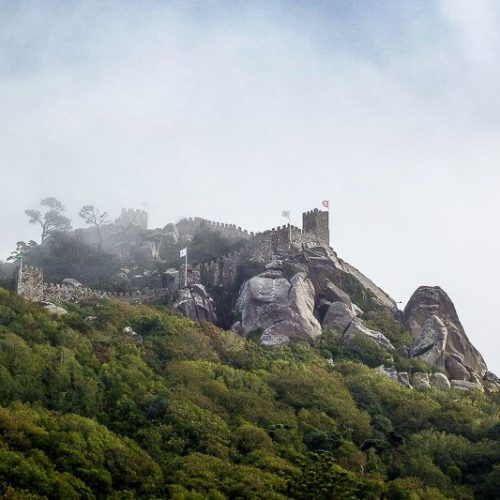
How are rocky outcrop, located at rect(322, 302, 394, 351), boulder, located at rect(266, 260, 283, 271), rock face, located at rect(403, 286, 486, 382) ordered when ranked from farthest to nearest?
1. boulder, located at rect(266, 260, 283, 271)
2. rocky outcrop, located at rect(322, 302, 394, 351)
3. rock face, located at rect(403, 286, 486, 382)

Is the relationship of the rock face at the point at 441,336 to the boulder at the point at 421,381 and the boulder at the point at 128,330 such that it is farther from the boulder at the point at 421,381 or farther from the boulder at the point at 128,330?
the boulder at the point at 128,330

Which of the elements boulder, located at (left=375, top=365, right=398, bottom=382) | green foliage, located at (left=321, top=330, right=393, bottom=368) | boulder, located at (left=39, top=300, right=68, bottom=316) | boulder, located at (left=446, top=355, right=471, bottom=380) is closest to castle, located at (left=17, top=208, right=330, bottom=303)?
boulder, located at (left=39, top=300, right=68, bottom=316)

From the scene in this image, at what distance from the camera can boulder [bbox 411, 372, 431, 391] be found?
65300 mm

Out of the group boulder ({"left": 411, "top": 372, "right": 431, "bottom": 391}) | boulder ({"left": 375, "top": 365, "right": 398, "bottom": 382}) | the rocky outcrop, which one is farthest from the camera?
the rocky outcrop

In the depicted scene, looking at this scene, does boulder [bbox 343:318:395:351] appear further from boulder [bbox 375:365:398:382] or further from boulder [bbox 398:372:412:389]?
boulder [bbox 398:372:412:389]

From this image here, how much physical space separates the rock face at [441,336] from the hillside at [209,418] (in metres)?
4.33

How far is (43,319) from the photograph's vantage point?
200 ft

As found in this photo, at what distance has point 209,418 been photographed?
2040 inches

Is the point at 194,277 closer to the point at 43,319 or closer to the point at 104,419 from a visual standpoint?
the point at 43,319

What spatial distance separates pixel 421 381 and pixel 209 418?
66.5ft

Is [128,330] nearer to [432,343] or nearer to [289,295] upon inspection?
[289,295]

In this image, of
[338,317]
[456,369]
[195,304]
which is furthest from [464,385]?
[195,304]

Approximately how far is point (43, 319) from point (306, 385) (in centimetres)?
1783

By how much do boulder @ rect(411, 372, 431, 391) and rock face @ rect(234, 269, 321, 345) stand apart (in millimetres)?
8313
